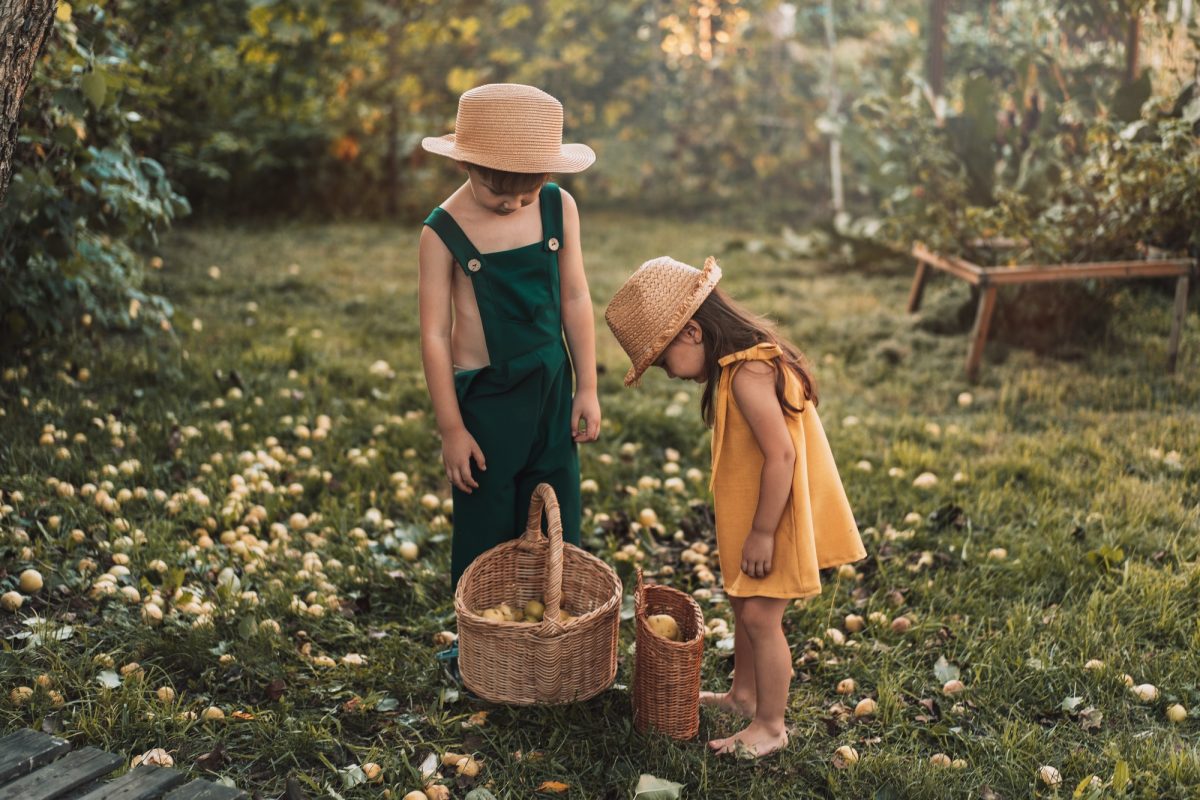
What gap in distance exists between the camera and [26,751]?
2197 mm

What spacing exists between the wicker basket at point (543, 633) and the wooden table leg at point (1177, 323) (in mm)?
3549

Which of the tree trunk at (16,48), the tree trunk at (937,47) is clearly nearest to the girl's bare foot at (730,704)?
the tree trunk at (16,48)

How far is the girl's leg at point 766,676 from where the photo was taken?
259 centimetres

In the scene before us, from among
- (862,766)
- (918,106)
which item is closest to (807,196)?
(918,106)

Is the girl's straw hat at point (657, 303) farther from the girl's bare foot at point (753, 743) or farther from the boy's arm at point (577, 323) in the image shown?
the girl's bare foot at point (753, 743)

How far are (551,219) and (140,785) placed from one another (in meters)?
1.61

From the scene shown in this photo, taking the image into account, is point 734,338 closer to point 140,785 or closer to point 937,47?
point 140,785

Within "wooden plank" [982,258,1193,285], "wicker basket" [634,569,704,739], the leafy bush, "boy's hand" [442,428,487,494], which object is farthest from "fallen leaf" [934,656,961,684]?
the leafy bush

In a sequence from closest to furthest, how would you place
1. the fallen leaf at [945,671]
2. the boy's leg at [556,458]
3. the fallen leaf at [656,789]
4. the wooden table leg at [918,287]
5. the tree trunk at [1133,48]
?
the fallen leaf at [656,789], the boy's leg at [556,458], the fallen leaf at [945,671], the tree trunk at [1133,48], the wooden table leg at [918,287]

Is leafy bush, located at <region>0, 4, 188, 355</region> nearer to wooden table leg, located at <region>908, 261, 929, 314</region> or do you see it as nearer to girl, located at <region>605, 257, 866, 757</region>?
girl, located at <region>605, 257, 866, 757</region>

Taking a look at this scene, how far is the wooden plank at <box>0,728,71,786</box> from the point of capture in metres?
2.14

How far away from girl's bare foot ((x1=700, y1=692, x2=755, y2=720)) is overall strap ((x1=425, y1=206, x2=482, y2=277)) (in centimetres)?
133

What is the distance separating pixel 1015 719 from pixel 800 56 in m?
9.03

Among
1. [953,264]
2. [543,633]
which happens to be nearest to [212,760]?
[543,633]
